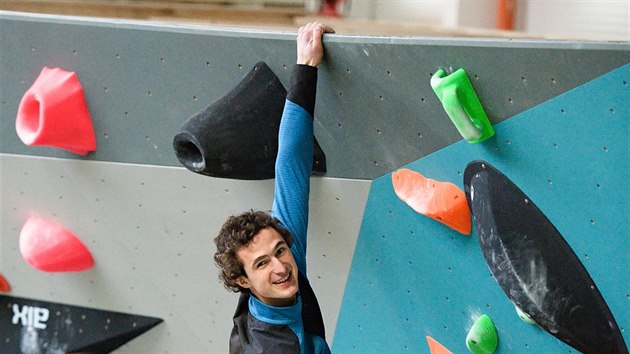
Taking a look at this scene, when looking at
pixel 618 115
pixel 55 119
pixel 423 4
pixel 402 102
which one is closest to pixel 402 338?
pixel 402 102

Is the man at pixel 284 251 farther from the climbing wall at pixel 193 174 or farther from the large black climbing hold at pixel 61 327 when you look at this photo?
the large black climbing hold at pixel 61 327

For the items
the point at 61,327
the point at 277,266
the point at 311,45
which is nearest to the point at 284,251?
the point at 277,266

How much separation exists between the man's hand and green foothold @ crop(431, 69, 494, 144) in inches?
10.4

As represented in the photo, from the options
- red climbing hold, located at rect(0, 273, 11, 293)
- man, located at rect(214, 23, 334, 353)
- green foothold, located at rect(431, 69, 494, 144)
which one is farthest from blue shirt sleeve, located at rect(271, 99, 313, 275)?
red climbing hold, located at rect(0, 273, 11, 293)

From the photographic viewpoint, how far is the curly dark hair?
6.00 feet

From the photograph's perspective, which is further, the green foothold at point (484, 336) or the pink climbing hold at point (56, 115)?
the pink climbing hold at point (56, 115)

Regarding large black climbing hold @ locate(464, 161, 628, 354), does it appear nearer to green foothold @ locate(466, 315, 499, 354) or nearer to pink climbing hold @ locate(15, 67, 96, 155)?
green foothold @ locate(466, 315, 499, 354)

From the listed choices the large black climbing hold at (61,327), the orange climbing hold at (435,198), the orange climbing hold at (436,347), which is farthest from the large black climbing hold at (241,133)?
the large black climbing hold at (61,327)

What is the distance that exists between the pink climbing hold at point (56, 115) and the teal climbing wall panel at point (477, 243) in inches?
27.3

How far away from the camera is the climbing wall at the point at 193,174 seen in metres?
1.84

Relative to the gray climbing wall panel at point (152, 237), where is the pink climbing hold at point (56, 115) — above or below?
above

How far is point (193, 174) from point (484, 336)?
727mm

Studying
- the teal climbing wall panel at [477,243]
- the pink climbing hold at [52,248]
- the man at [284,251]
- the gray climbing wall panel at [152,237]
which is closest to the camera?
the teal climbing wall panel at [477,243]

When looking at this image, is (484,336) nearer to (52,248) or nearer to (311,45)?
(311,45)
